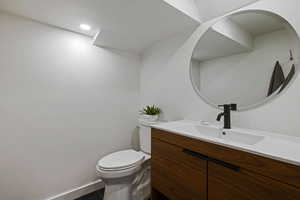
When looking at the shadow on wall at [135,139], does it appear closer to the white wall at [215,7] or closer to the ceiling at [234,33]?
the ceiling at [234,33]

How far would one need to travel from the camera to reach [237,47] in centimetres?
116

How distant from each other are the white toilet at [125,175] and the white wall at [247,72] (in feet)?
3.30

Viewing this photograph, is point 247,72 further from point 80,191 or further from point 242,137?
point 80,191

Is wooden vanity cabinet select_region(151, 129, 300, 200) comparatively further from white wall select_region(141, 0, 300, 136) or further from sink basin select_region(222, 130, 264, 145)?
white wall select_region(141, 0, 300, 136)

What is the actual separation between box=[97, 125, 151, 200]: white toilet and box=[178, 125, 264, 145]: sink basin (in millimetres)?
670

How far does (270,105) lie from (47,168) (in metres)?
2.11

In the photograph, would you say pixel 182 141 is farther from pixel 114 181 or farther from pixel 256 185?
pixel 114 181

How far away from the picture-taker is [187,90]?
58.6 inches

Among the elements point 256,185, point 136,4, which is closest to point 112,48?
point 136,4

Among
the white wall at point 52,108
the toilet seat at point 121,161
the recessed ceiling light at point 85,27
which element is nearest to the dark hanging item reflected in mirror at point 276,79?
the toilet seat at point 121,161

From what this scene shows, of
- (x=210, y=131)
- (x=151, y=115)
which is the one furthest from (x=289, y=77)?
(x=151, y=115)

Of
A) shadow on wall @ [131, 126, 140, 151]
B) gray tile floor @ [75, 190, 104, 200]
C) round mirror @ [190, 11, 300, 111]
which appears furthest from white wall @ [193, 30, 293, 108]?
gray tile floor @ [75, 190, 104, 200]

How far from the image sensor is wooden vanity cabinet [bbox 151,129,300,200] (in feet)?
1.94

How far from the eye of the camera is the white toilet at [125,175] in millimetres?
1252
